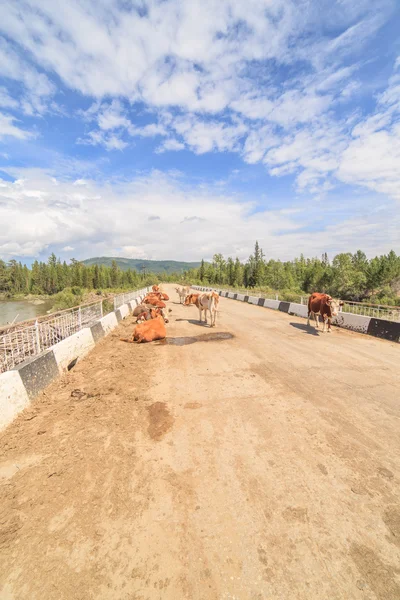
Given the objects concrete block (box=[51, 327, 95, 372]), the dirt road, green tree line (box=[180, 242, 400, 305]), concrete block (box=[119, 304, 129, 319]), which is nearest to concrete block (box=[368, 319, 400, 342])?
the dirt road

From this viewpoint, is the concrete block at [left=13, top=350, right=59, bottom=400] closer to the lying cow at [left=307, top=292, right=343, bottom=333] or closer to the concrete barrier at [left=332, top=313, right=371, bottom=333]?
the lying cow at [left=307, top=292, right=343, bottom=333]

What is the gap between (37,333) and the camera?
5180mm

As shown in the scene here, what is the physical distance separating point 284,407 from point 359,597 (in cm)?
245

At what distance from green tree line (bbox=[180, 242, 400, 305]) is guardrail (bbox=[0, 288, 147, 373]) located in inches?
1211

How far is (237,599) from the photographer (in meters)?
1.68

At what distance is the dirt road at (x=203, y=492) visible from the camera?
1814mm

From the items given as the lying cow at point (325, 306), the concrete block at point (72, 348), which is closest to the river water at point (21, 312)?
the concrete block at point (72, 348)

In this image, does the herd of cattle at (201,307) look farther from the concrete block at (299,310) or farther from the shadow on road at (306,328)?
the concrete block at (299,310)

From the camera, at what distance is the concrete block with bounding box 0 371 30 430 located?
358cm

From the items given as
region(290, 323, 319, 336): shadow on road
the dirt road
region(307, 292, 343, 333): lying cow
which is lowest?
region(290, 323, 319, 336): shadow on road

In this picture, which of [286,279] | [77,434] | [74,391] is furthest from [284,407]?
[286,279]

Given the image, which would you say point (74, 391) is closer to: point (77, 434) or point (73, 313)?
point (77, 434)

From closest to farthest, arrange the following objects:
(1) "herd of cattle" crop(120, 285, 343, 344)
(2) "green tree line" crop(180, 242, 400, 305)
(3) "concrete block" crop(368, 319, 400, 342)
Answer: (1) "herd of cattle" crop(120, 285, 343, 344) → (3) "concrete block" crop(368, 319, 400, 342) → (2) "green tree line" crop(180, 242, 400, 305)

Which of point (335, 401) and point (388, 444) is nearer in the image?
point (388, 444)
